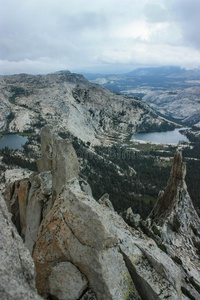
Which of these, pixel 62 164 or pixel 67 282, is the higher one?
pixel 62 164

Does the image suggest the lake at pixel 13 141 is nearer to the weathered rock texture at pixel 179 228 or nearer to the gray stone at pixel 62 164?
the weathered rock texture at pixel 179 228

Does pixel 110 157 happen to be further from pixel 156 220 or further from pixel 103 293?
pixel 103 293

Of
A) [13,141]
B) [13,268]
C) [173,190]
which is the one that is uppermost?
[13,268]

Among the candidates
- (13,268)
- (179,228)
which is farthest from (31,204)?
(179,228)

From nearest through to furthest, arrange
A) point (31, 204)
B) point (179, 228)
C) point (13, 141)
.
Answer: point (31, 204) → point (179, 228) → point (13, 141)

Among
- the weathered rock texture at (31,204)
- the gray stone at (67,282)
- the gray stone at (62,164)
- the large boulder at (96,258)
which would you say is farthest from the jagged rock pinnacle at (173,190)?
the gray stone at (67,282)

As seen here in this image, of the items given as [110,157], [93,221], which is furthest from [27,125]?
[93,221]

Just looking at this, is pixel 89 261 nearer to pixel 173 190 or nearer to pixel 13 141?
pixel 173 190
